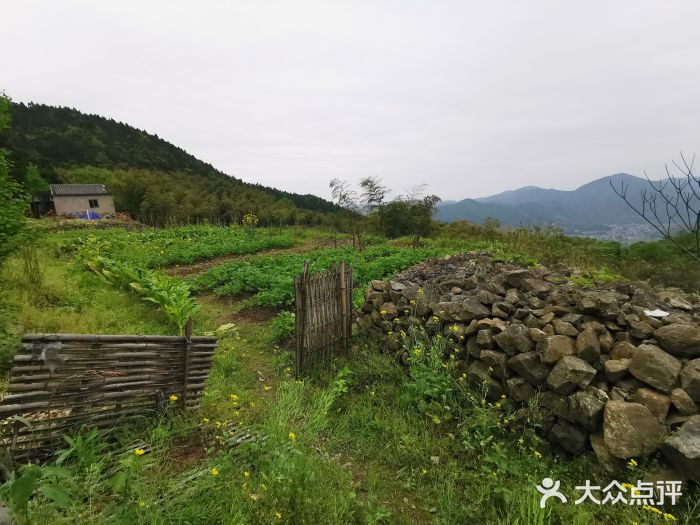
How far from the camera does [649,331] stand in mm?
3311

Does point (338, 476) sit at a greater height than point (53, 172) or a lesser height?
lesser

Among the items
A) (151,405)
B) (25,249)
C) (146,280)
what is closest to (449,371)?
(151,405)

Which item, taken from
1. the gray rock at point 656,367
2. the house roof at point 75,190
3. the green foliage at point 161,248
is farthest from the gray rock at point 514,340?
the house roof at point 75,190

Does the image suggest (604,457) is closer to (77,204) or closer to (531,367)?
(531,367)

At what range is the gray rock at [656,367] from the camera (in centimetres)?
287

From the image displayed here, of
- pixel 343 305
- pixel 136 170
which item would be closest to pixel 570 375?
pixel 343 305

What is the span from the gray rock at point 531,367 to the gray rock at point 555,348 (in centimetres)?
8

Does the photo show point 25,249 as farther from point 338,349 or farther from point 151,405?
point 338,349

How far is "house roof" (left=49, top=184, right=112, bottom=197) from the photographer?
3956cm

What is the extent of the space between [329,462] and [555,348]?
2494mm

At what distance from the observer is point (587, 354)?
3320 mm

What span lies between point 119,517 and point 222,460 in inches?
28.7

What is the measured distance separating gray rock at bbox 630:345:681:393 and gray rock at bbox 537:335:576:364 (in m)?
0.50

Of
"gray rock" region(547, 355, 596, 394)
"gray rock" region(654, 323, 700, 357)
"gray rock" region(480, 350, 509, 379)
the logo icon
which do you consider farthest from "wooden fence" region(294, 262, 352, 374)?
"gray rock" region(654, 323, 700, 357)
